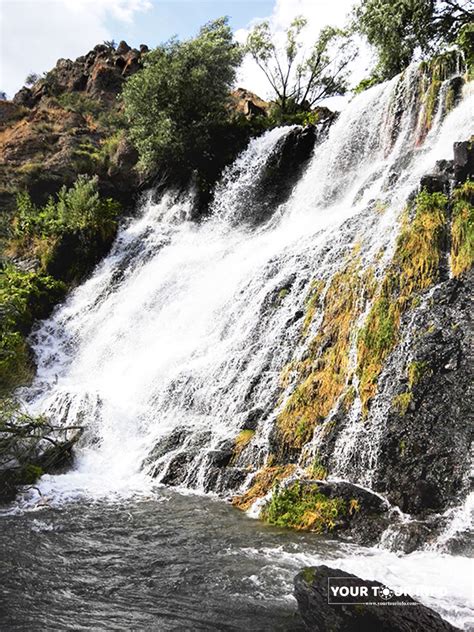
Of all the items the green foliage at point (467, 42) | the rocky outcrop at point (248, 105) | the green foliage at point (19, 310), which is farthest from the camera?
the rocky outcrop at point (248, 105)

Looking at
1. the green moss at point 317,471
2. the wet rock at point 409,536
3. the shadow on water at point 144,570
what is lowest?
the shadow on water at point 144,570

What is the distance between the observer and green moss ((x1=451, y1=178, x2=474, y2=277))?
9469mm

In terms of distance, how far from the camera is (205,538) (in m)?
7.25

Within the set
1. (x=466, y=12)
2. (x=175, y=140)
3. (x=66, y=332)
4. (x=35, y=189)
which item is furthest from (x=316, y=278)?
(x=35, y=189)

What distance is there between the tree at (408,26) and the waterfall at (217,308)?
393 cm

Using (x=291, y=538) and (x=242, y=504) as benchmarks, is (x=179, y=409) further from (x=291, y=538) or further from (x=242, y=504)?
(x=291, y=538)

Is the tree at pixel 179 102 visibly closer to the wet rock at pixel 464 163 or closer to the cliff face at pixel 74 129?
the cliff face at pixel 74 129

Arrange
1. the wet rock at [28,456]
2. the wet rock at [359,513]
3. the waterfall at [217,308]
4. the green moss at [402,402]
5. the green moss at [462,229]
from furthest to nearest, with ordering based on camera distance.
A: 1. the waterfall at [217,308]
2. the green moss at [462,229]
3. the wet rock at [28,456]
4. the green moss at [402,402]
5. the wet rock at [359,513]

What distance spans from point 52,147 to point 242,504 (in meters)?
24.7

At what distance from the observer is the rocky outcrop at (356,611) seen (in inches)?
176

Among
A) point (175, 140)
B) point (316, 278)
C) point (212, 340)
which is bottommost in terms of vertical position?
point (212, 340)

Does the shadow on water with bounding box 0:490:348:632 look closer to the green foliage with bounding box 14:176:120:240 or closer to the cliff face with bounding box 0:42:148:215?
the green foliage with bounding box 14:176:120:240

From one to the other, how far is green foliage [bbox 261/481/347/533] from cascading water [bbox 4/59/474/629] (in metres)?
0.63

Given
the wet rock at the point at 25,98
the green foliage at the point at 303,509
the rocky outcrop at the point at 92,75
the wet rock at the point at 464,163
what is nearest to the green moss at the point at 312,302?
the wet rock at the point at 464,163
